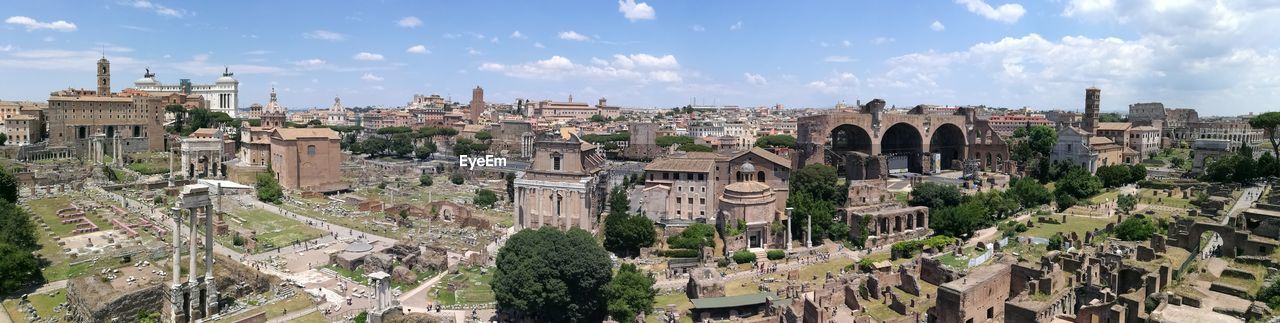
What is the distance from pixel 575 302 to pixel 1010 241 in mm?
24291

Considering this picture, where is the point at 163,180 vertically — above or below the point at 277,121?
below

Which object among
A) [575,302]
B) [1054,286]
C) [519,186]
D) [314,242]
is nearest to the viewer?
[1054,286]

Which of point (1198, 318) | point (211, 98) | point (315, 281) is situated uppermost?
point (211, 98)

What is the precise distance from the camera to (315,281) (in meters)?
35.4

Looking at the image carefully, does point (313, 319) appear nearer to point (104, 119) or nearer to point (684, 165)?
point (684, 165)

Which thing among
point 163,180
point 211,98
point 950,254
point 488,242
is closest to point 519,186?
point 488,242

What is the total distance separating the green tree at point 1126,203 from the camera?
4584 cm

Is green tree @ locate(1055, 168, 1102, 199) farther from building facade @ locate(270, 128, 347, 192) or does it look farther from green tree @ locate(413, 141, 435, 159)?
green tree @ locate(413, 141, 435, 159)

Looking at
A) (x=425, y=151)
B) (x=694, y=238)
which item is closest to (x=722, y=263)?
(x=694, y=238)

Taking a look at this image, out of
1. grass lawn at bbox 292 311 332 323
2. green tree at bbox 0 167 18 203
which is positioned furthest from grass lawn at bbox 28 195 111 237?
grass lawn at bbox 292 311 332 323

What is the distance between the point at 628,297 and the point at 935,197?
1065 inches

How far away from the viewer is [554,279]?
29438 mm

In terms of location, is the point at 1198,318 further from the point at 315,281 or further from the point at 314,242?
the point at 314,242

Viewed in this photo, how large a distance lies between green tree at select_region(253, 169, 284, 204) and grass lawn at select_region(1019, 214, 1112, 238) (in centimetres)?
5183
